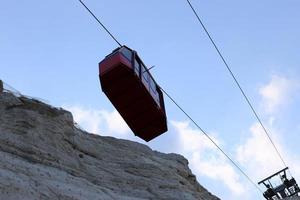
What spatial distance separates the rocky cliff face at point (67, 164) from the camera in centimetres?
1673

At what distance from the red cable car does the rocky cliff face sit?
2987 mm

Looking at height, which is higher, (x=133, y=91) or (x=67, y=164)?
(x=133, y=91)

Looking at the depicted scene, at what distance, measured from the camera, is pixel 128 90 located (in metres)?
19.5

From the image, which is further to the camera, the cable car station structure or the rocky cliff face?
the cable car station structure

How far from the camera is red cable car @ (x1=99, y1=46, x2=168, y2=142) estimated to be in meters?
19.3

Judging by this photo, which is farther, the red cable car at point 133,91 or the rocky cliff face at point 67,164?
the red cable car at point 133,91

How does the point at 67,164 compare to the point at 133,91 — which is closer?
the point at 133,91

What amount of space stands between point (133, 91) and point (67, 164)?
4.37 metres

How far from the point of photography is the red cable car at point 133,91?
19.3 m

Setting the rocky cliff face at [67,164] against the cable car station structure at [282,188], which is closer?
the rocky cliff face at [67,164]

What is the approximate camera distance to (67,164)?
21.2m

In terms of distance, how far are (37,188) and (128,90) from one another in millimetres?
5509

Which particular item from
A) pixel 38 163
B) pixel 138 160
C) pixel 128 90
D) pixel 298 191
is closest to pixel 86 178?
pixel 38 163

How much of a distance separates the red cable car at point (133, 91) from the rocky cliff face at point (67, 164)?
118 inches
